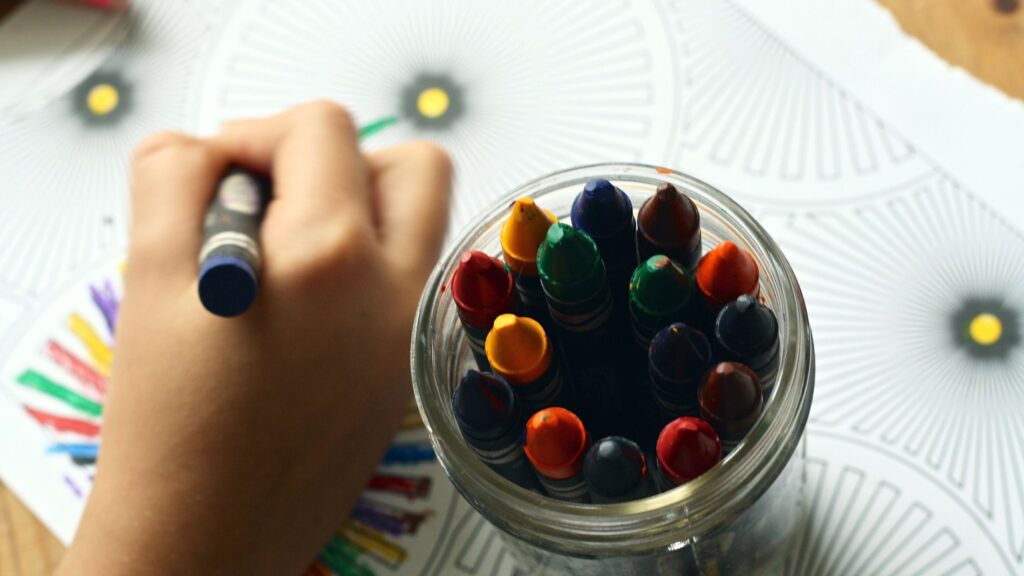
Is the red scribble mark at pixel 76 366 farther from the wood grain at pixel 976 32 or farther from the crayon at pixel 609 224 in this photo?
the wood grain at pixel 976 32

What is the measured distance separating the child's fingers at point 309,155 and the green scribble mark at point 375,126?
29 millimetres

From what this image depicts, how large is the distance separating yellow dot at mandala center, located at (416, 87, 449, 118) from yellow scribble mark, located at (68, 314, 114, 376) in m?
0.21

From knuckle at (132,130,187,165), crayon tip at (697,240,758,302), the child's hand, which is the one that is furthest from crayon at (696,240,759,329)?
knuckle at (132,130,187,165)

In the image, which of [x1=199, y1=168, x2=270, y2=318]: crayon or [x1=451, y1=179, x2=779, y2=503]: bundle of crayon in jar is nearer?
[x1=451, y1=179, x2=779, y2=503]: bundle of crayon in jar

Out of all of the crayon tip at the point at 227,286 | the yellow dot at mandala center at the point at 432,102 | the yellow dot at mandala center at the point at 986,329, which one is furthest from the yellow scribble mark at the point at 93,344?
the yellow dot at mandala center at the point at 986,329

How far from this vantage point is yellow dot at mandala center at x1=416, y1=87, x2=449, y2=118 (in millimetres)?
563

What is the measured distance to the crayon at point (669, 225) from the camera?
32 centimetres

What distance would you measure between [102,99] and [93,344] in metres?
0.17

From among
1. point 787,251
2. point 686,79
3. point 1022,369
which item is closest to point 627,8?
point 686,79

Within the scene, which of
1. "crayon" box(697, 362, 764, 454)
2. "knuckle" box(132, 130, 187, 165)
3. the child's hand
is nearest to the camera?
"crayon" box(697, 362, 764, 454)

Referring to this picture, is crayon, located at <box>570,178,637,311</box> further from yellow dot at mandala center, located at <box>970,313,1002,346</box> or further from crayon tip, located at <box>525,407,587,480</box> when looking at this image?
yellow dot at mandala center, located at <box>970,313,1002,346</box>

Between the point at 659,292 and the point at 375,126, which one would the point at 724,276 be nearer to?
the point at 659,292

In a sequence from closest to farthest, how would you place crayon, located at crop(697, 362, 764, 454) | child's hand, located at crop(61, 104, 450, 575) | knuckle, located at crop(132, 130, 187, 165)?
crayon, located at crop(697, 362, 764, 454) → child's hand, located at crop(61, 104, 450, 575) → knuckle, located at crop(132, 130, 187, 165)

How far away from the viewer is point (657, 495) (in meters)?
0.31
